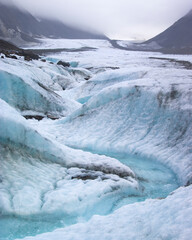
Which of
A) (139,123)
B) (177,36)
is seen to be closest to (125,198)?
(139,123)

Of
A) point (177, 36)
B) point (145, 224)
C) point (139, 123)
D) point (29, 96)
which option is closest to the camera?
point (145, 224)

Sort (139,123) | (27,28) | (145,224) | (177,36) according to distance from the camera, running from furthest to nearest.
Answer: (27,28) → (177,36) → (139,123) → (145,224)

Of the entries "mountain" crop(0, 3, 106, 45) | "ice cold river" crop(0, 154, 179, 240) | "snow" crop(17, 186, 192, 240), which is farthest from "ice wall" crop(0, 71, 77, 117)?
"mountain" crop(0, 3, 106, 45)

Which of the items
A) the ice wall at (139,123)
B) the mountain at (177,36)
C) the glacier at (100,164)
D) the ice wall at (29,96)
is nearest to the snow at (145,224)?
the glacier at (100,164)

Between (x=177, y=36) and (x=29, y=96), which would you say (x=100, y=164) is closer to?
(x=29, y=96)

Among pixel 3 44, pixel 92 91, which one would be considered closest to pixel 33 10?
pixel 3 44

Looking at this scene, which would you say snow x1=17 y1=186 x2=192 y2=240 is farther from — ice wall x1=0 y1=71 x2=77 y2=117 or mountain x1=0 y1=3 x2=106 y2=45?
mountain x1=0 y1=3 x2=106 y2=45
